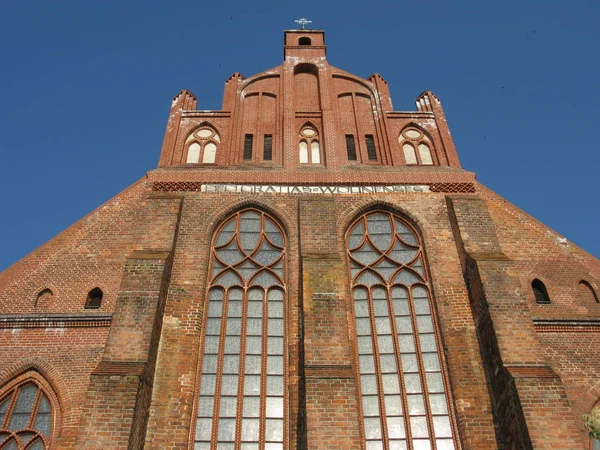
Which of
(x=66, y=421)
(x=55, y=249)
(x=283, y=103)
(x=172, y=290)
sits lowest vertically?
(x=66, y=421)

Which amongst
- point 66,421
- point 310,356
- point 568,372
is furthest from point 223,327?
point 568,372

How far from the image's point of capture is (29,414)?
10398 millimetres

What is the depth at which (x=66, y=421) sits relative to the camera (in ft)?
33.4

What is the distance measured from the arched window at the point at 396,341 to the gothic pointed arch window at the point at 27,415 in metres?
5.19

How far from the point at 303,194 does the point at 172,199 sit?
2.81m

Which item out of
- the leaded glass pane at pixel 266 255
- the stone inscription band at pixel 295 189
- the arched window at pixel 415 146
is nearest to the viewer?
the leaded glass pane at pixel 266 255

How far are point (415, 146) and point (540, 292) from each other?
4.85 metres

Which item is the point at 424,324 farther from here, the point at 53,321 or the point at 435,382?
the point at 53,321

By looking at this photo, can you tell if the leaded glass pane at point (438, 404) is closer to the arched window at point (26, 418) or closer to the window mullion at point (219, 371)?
the window mullion at point (219, 371)

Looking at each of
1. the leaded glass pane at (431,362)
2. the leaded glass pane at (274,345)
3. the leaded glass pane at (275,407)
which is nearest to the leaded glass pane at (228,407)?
the leaded glass pane at (275,407)

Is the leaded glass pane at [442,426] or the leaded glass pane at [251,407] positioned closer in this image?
the leaded glass pane at [442,426]

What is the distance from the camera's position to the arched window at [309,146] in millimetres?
15086

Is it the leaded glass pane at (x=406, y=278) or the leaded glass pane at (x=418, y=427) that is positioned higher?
the leaded glass pane at (x=406, y=278)

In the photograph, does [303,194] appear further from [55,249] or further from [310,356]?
[55,249]
